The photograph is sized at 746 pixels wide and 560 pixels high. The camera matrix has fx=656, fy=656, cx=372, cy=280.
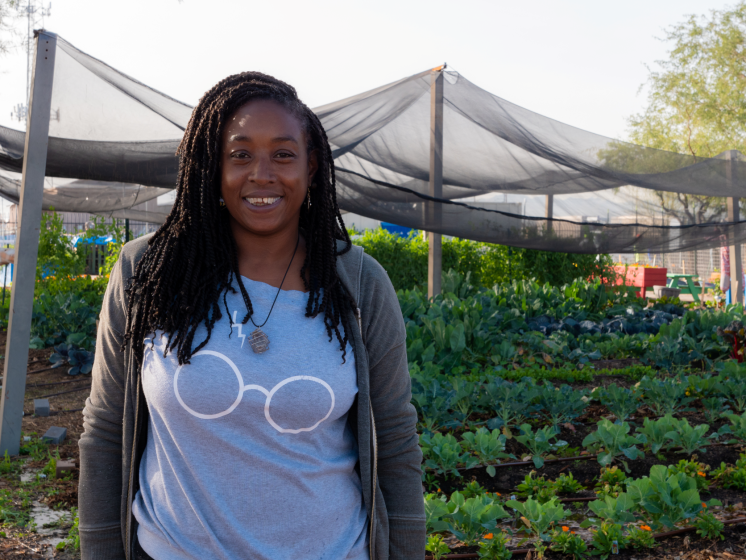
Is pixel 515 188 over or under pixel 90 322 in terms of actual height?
over

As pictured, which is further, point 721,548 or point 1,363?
point 1,363

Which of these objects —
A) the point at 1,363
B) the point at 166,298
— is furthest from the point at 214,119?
the point at 1,363

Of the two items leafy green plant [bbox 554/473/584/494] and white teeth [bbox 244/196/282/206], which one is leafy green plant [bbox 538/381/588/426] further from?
white teeth [bbox 244/196/282/206]

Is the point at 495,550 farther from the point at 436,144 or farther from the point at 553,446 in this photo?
the point at 436,144

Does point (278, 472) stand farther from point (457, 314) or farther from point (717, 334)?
point (717, 334)

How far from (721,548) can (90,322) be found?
5939 mm

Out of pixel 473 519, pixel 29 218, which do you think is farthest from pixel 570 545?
pixel 29 218

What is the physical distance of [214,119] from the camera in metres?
1.43

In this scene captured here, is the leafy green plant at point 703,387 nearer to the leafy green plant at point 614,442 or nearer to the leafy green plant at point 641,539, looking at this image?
the leafy green plant at point 614,442

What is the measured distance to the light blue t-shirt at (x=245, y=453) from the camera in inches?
48.6

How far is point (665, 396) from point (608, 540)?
77.7 inches

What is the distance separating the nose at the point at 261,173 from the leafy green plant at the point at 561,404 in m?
2.86

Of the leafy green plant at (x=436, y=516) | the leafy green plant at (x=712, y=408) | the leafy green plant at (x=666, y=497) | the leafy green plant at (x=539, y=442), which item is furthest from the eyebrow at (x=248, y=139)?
the leafy green plant at (x=712, y=408)

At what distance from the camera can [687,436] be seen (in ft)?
10.6
